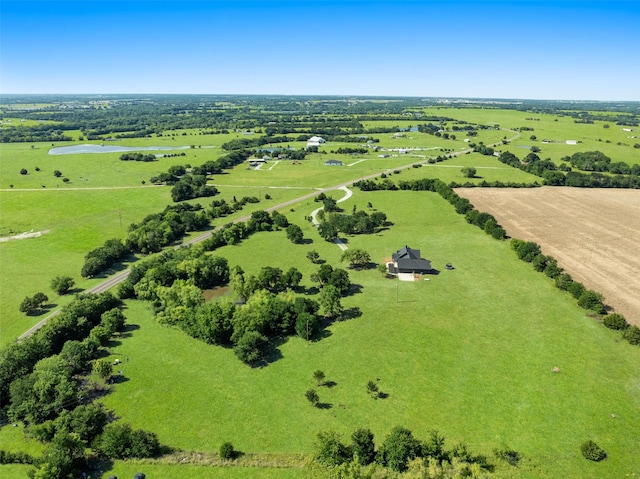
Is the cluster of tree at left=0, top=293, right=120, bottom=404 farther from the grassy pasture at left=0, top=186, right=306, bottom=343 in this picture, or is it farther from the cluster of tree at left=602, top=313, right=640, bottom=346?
the cluster of tree at left=602, top=313, right=640, bottom=346

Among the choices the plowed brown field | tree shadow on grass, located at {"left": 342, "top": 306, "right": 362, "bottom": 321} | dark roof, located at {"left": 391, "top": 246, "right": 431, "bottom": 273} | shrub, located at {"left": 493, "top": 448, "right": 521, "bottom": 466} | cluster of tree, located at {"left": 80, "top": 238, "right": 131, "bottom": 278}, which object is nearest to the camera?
shrub, located at {"left": 493, "top": 448, "right": 521, "bottom": 466}

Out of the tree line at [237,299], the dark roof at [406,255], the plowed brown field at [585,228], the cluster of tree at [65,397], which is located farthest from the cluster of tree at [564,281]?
the cluster of tree at [65,397]

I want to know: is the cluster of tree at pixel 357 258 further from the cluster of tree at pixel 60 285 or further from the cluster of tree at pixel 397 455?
the cluster of tree at pixel 60 285

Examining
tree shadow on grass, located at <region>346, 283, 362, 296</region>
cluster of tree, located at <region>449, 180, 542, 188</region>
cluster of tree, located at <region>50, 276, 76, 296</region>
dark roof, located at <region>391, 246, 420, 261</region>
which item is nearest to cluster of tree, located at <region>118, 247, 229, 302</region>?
cluster of tree, located at <region>50, 276, 76, 296</region>

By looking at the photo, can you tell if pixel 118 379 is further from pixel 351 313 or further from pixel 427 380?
pixel 427 380

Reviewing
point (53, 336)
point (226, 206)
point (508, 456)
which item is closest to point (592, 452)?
point (508, 456)

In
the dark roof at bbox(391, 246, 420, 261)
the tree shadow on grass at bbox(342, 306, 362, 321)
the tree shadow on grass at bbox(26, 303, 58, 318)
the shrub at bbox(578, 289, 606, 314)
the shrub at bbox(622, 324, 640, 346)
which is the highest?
the dark roof at bbox(391, 246, 420, 261)
